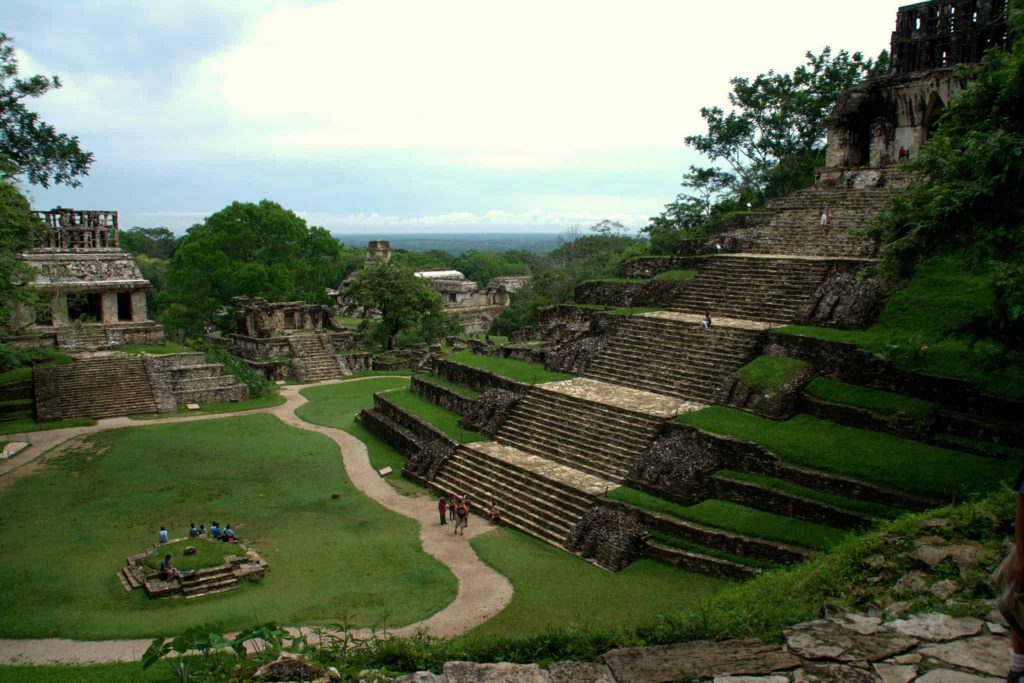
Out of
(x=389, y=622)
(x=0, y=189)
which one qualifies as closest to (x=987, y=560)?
(x=389, y=622)

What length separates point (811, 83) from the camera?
1177 inches

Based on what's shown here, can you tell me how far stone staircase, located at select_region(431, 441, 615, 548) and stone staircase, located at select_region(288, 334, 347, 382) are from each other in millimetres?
16286

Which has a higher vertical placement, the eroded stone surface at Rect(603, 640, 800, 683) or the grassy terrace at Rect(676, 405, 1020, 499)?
the eroded stone surface at Rect(603, 640, 800, 683)

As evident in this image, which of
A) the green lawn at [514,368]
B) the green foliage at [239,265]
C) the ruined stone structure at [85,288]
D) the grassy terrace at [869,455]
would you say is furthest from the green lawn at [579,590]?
the green foliage at [239,265]

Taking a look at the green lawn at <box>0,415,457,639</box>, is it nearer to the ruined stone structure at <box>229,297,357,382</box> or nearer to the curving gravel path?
the curving gravel path

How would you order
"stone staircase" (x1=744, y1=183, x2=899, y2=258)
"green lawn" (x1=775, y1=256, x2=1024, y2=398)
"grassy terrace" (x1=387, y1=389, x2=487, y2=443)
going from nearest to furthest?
"green lawn" (x1=775, y1=256, x2=1024, y2=398), "grassy terrace" (x1=387, y1=389, x2=487, y2=443), "stone staircase" (x1=744, y1=183, x2=899, y2=258)

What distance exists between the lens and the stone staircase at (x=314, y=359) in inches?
1270

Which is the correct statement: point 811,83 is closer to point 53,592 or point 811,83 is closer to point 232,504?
point 232,504

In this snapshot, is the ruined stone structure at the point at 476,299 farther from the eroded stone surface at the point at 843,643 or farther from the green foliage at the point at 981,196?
the eroded stone surface at the point at 843,643

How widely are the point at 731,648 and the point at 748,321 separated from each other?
13.8 m

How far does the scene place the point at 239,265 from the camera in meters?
37.1

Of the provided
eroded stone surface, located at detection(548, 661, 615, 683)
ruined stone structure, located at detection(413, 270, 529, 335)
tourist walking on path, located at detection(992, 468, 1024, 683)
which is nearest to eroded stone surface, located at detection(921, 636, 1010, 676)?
tourist walking on path, located at detection(992, 468, 1024, 683)

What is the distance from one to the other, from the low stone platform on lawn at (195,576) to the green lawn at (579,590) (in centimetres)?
387

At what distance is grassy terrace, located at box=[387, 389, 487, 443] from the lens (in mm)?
18531
